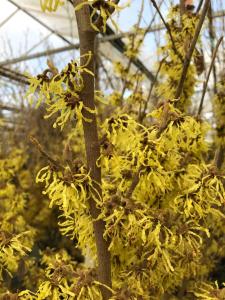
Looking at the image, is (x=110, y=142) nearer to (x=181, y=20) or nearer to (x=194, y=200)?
(x=194, y=200)

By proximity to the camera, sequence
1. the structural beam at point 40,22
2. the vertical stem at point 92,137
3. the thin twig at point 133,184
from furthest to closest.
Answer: the structural beam at point 40,22 < the thin twig at point 133,184 < the vertical stem at point 92,137

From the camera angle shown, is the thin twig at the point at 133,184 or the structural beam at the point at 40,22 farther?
Answer: the structural beam at the point at 40,22

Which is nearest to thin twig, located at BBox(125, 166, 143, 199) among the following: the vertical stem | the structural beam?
the vertical stem

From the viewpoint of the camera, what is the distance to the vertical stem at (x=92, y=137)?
1329mm

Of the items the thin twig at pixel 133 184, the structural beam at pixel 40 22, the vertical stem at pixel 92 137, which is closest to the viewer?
the vertical stem at pixel 92 137

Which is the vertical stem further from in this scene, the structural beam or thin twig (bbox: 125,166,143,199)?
the structural beam

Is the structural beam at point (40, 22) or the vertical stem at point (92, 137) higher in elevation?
the structural beam at point (40, 22)

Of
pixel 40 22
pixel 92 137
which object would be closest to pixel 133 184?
pixel 92 137

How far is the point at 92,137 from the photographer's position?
1.41 meters

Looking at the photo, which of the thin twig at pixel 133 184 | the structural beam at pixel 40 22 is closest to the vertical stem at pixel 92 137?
the thin twig at pixel 133 184

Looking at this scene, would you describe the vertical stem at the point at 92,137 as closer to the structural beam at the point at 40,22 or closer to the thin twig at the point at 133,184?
the thin twig at the point at 133,184

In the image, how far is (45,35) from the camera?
24.9 feet

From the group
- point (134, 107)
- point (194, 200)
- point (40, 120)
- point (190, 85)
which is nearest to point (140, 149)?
point (194, 200)

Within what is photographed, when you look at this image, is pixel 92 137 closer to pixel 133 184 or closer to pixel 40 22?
pixel 133 184
